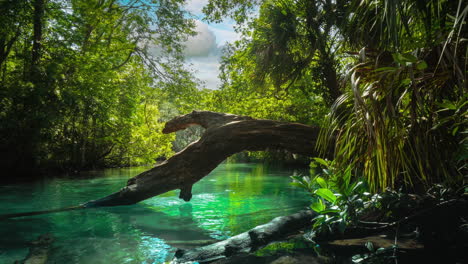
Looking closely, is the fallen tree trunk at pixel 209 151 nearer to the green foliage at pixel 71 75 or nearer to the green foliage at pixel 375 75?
the green foliage at pixel 375 75

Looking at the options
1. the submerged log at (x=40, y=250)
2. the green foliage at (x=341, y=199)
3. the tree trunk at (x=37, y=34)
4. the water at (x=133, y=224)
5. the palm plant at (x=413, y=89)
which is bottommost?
the water at (x=133, y=224)

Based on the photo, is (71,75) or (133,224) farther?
(71,75)

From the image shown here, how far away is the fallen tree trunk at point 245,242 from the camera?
2924mm

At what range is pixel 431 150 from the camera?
100 inches

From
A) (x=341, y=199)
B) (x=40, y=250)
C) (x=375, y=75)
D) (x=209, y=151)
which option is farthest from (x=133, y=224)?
(x=375, y=75)

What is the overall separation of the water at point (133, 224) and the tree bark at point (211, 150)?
0.49m

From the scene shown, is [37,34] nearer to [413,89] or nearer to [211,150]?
[211,150]

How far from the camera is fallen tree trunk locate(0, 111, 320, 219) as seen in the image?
5578mm

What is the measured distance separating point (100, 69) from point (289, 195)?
9.81 m

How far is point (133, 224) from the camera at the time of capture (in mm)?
4961

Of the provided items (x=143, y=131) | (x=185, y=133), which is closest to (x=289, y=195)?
(x=143, y=131)

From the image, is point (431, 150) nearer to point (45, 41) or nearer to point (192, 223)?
point (192, 223)

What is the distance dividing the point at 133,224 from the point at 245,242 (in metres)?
2.58

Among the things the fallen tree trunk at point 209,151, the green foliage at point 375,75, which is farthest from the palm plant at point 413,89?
the fallen tree trunk at point 209,151
